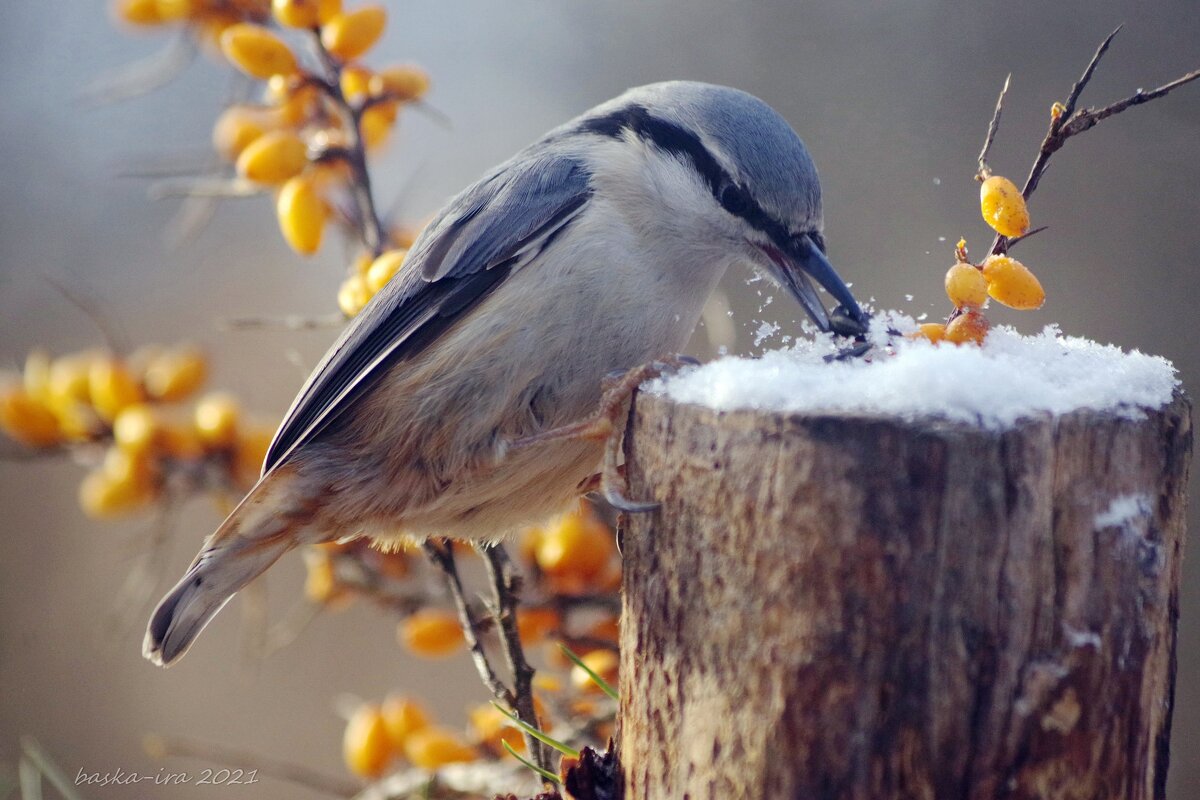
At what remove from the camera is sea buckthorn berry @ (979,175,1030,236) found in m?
1.31

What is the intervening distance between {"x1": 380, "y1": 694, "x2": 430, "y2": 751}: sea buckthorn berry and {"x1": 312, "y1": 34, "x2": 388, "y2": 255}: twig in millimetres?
822

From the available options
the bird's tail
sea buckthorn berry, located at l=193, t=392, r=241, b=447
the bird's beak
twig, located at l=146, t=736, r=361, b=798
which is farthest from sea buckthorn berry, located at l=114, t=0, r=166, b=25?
twig, located at l=146, t=736, r=361, b=798

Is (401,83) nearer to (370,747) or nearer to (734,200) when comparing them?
(734,200)

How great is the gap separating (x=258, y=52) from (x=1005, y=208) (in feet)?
3.86

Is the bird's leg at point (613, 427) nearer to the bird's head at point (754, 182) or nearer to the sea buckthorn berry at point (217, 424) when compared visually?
the bird's head at point (754, 182)

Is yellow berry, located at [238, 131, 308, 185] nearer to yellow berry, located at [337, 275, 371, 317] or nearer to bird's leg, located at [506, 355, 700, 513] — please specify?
yellow berry, located at [337, 275, 371, 317]

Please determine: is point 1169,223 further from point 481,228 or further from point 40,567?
point 40,567

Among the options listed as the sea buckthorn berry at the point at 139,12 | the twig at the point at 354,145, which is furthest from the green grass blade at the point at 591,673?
the sea buckthorn berry at the point at 139,12

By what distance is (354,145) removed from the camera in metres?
1.81

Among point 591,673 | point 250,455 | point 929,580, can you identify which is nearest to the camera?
point 929,580

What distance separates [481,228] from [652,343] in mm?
373

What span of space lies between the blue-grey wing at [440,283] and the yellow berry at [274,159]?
0.25 metres

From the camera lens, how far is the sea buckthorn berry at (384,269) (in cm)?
175

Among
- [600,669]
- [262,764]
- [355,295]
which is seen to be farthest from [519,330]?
[262,764]
